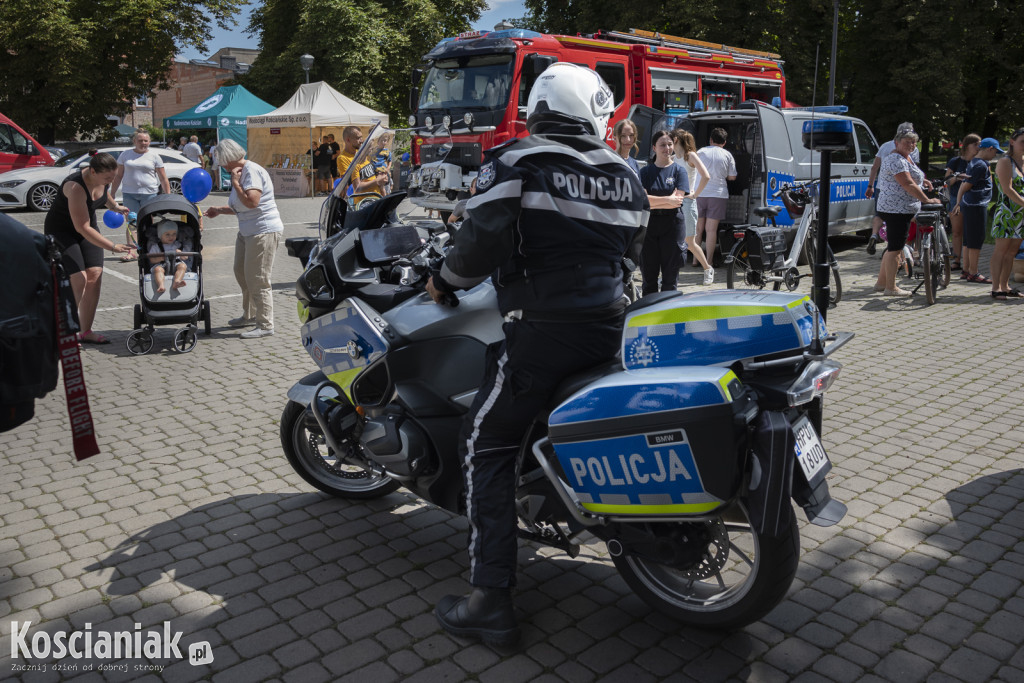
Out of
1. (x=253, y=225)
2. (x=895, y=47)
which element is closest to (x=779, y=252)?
(x=253, y=225)

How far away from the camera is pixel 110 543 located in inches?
161

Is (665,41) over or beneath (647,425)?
over

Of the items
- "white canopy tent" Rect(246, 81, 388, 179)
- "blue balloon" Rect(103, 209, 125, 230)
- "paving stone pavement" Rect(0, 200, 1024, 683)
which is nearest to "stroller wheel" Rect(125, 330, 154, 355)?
"paving stone pavement" Rect(0, 200, 1024, 683)

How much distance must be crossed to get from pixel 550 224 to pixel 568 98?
0.45m

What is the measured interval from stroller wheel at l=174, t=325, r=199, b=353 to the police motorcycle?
4318 mm

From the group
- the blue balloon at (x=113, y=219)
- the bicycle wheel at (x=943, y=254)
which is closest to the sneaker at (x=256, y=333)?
the blue balloon at (x=113, y=219)

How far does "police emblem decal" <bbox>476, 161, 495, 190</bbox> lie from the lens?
2.90m

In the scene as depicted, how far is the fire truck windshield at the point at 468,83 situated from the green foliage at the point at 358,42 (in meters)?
21.4

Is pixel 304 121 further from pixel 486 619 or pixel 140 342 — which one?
pixel 486 619

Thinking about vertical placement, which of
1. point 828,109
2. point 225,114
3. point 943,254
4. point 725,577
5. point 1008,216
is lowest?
point 725,577

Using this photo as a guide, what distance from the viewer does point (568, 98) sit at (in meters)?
3.01

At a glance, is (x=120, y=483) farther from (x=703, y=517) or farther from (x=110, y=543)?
(x=703, y=517)

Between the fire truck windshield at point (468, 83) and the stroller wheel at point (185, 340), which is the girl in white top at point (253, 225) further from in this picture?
the fire truck windshield at point (468, 83)

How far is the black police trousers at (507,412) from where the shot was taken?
304 cm
